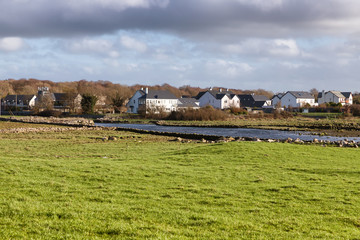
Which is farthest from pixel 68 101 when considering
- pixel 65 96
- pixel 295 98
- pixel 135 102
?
pixel 295 98

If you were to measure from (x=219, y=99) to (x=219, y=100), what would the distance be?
35 cm

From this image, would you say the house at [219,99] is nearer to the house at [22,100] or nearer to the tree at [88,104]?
the tree at [88,104]

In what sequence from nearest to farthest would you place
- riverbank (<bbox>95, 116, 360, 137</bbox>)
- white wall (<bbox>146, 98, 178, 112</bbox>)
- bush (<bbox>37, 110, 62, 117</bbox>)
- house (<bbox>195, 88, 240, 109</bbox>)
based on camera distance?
riverbank (<bbox>95, 116, 360, 137</bbox>) < bush (<bbox>37, 110, 62, 117</bbox>) < white wall (<bbox>146, 98, 178, 112</bbox>) < house (<bbox>195, 88, 240, 109</bbox>)

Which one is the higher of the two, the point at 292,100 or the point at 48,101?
the point at 292,100

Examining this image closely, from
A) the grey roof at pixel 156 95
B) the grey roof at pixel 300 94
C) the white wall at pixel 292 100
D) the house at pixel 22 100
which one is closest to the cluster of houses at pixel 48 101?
the house at pixel 22 100

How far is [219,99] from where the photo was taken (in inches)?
5123

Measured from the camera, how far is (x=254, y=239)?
790cm

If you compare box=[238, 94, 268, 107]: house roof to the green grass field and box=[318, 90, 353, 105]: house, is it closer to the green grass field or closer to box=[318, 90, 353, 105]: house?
box=[318, 90, 353, 105]: house

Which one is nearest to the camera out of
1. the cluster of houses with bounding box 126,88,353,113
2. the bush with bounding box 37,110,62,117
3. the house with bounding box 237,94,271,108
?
the bush with bounding box 37,110,62,117

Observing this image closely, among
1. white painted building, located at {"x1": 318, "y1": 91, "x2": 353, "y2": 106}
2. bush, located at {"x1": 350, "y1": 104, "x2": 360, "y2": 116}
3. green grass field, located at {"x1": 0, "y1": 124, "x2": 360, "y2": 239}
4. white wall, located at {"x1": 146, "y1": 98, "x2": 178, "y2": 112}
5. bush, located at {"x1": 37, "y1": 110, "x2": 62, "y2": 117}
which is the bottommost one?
green grass field, located at {"x1": 0, "y1": 124, "x2": 360, "y2": 239}

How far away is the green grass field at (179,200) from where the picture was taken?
8.31 meters

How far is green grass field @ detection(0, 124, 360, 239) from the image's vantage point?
327 inches

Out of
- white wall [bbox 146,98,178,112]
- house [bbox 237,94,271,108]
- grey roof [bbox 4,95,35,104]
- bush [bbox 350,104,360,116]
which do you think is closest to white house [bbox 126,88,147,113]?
white wall [bbox 146,98,178,112]

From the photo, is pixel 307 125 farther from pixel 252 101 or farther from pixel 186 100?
pixel 252 101
